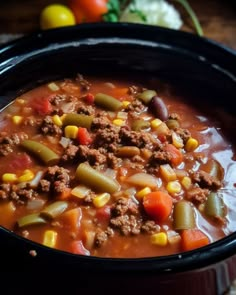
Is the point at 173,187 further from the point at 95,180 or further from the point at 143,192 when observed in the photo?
the point at 95,180

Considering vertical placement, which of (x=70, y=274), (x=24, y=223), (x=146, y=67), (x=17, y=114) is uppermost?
(x=146, y=67)

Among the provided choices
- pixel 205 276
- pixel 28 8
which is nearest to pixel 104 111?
pixel 205 276

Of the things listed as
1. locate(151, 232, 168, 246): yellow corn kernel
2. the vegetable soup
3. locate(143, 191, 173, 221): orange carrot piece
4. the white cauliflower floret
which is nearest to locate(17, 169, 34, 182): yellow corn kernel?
the vegetable soup

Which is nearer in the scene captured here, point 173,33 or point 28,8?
point 173,33

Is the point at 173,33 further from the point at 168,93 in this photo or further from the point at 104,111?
the point at 104,111

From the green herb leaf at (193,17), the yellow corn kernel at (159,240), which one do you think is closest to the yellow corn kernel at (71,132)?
the yellow corn kernel at (159,240)

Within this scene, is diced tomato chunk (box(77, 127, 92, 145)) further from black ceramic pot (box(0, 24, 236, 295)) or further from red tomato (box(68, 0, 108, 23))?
red tomato (box(68, 0, 108, 23))

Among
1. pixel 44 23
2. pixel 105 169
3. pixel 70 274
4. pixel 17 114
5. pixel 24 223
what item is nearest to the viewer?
pixel 70 274
